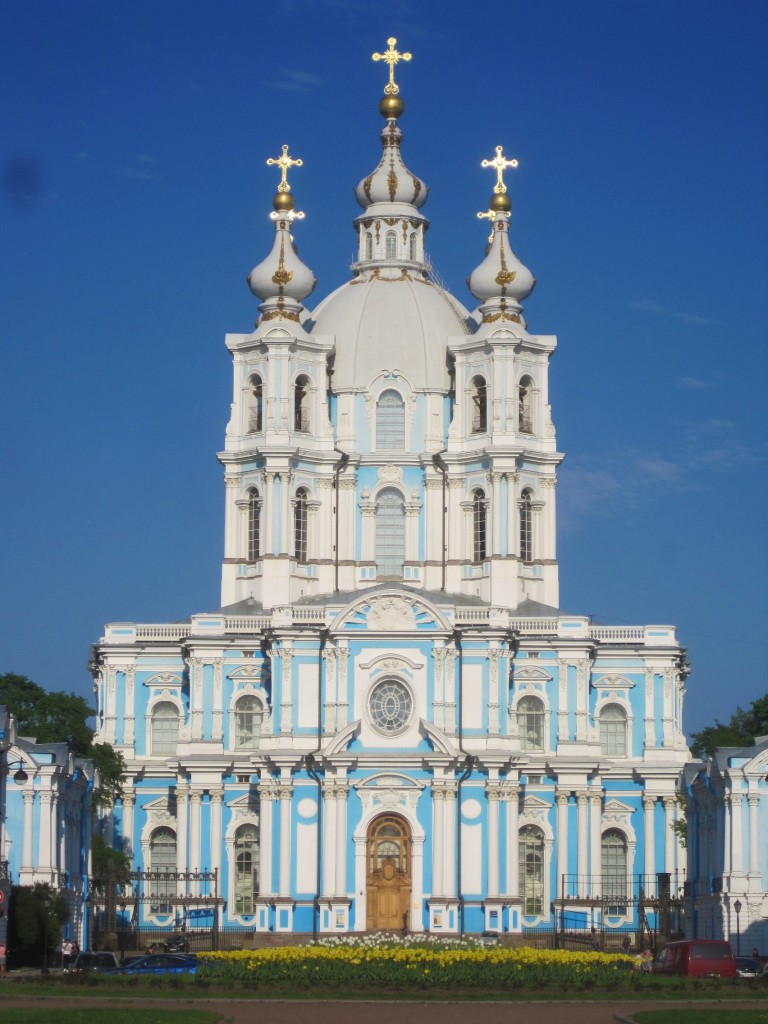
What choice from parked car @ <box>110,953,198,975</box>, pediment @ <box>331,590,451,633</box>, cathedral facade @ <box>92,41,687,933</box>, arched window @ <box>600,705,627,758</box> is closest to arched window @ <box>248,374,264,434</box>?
cathedral facade @ <box>92,41,687,933</box>

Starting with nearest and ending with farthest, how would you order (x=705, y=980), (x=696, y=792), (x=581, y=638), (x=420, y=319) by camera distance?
(x=705, y=980) < (x=696, y=792) < (x=581, y=638) < (x=420, y=319)

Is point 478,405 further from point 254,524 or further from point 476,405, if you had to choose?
point 254,524

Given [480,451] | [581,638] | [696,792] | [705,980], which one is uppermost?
[480,451]

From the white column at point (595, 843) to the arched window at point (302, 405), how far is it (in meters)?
16.2

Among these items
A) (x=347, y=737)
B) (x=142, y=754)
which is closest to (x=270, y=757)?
(x=347, y=737)

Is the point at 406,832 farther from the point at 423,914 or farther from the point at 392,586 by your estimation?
the point at 392,586

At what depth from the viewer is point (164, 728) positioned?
79562 mm

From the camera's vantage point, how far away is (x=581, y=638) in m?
77.1

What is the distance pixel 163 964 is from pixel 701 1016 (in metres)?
16.6

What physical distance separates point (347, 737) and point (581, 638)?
9.22 metres

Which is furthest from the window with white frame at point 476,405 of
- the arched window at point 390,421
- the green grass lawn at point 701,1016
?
the green grass lawn at point 701,1016

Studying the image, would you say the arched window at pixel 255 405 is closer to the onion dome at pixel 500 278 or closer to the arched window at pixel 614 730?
the onion dome at pixel 500 278

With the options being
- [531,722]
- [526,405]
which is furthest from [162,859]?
[526,405]

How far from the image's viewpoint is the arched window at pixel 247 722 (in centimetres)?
7731
